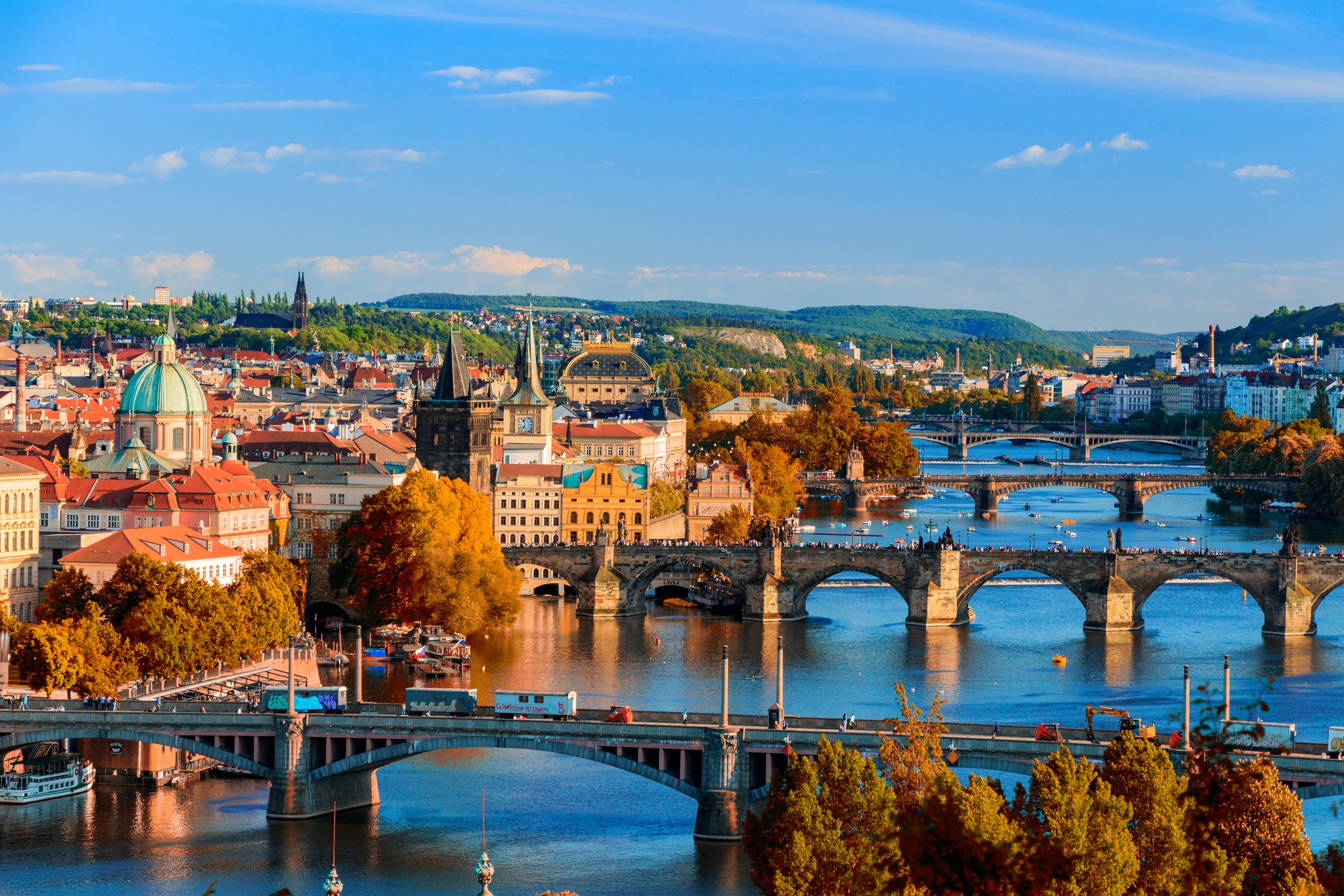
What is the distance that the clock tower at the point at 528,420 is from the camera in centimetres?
10269

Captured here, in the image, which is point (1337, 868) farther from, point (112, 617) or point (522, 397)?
point (522, 397)

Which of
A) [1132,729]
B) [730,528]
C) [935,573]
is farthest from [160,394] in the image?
[1132,729]

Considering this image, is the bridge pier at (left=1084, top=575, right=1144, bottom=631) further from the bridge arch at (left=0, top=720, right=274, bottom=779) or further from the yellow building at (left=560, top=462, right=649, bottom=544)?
the bridge arch at (left=0, top=720, right=274, bottom=779)

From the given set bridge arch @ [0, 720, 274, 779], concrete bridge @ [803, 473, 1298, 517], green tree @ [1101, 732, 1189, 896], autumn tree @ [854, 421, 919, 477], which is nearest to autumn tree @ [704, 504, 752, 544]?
concrete bridge @ [803, 473, 1298, 517]

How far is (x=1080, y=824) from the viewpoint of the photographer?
3519cm

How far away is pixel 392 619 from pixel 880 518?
53638 mm

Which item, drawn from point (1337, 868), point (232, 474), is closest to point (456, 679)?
point (232, 474)

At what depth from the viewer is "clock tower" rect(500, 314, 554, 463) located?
10269 centimetres

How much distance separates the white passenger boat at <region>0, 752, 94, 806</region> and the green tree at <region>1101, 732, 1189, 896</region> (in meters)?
23.7

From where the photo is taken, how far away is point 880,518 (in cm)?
12525

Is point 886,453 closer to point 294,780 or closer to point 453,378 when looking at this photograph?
point 453,378

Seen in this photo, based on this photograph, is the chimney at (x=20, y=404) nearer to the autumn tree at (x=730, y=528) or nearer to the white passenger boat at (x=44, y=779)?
the autumn tree at (x=730, y=528)

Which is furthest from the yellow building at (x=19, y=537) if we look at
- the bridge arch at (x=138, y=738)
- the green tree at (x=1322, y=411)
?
the green tree at (x=1322, y=411)

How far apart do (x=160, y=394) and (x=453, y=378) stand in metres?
11.5
